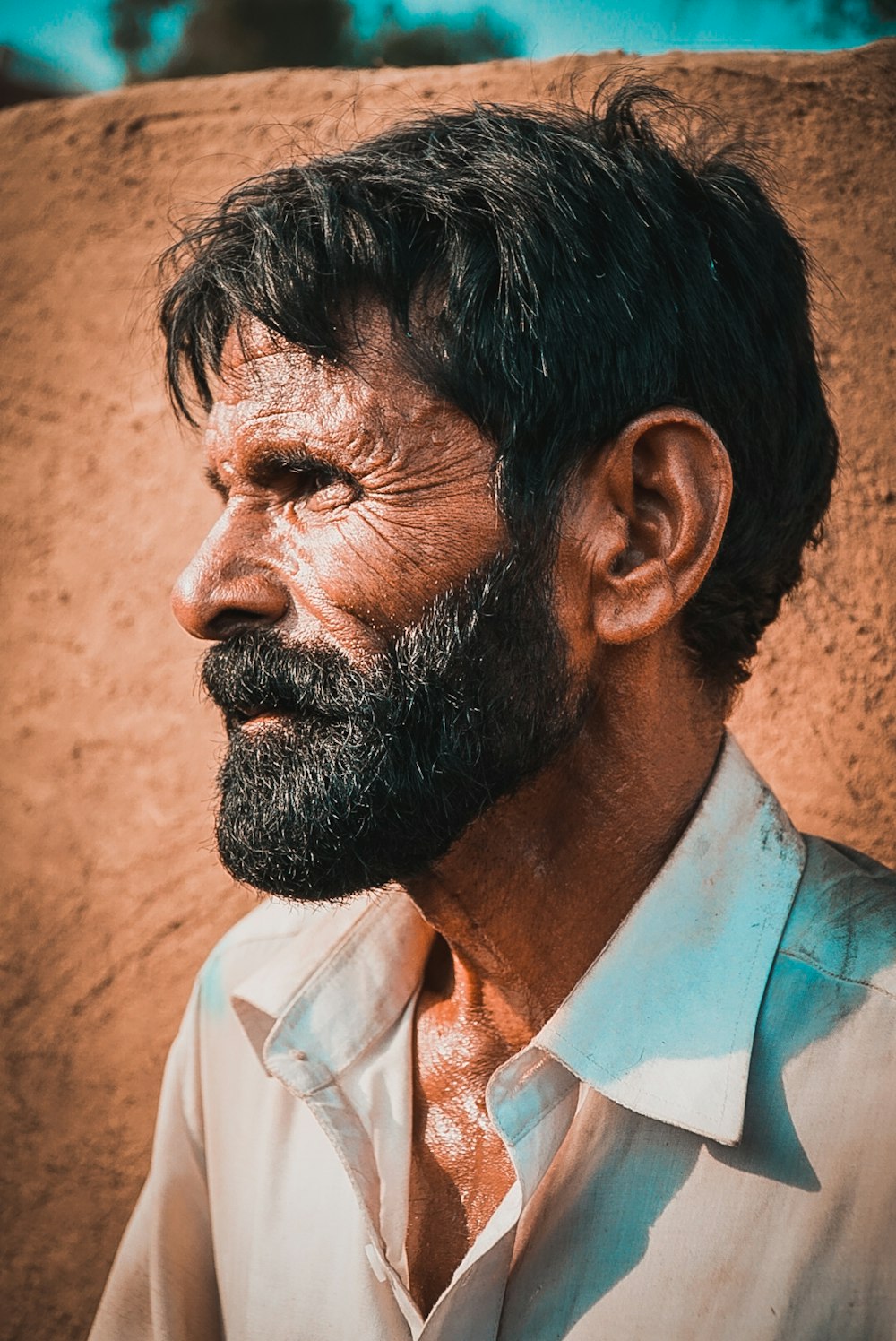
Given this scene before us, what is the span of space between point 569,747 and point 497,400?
55cm

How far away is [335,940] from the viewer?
1978mm

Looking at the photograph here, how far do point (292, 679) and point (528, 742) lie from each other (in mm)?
371

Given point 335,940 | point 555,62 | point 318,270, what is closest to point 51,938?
point 335,940

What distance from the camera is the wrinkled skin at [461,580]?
1636 mm

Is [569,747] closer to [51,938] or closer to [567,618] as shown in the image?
[567,618]

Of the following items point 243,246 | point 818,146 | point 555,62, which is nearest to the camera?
point 243,246

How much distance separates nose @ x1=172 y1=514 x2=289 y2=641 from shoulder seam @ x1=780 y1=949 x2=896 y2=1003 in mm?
902

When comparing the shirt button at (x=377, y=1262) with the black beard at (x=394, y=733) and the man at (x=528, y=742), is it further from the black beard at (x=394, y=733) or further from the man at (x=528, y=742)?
the black beard at (x=394, y=733)

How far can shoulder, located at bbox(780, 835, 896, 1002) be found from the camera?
1.54 meters

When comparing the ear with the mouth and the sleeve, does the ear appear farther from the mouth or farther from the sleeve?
the sleeve

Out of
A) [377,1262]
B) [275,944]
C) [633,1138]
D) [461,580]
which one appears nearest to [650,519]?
[461,580]

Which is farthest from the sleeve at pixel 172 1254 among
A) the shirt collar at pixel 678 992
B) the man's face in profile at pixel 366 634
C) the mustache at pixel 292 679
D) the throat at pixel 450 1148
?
the mustache at pixel 292 679

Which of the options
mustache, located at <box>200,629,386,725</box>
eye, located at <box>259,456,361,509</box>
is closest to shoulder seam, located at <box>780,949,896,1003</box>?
mustache, located at <box>200,629,386,725</box>

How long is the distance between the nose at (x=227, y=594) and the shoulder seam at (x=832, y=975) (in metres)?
0.90
